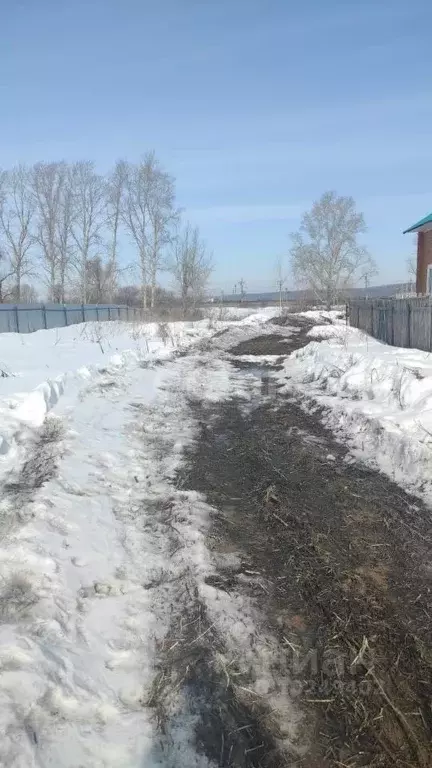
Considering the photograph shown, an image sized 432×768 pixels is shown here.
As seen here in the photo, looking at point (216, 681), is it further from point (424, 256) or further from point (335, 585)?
point (424, 256)

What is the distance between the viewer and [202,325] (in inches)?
1411

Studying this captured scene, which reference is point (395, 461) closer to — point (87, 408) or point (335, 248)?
point (87, 408)

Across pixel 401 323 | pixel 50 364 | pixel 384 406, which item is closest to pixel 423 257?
pixel 401 323

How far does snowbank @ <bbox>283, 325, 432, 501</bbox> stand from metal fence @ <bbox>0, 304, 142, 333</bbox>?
17852 millimetres

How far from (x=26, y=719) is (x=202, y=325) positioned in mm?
34136

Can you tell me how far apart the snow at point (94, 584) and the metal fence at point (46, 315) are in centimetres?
1913

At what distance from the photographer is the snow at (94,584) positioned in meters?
2.23

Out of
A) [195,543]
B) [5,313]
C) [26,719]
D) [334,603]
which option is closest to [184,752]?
[26,719]

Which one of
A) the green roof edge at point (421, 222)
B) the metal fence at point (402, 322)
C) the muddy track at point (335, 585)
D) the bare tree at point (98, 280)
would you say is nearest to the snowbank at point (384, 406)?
the muddy track at point (335, 585)

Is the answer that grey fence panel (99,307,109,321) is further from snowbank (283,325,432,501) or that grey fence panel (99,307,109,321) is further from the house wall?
A: snowbank (283,325,432,501)

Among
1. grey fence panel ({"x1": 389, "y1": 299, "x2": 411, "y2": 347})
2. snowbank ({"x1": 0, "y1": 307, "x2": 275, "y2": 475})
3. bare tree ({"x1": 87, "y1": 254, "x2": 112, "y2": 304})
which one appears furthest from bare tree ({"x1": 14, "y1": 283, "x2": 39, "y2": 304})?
grey fence panel ({"x1": 389, "y1": 299, "x2": 411, "y2": 347})

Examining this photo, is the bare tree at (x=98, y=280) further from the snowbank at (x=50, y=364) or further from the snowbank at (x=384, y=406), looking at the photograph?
the snowbank at (x=384, y=406)

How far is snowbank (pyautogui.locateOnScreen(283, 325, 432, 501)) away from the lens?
5.89 metres

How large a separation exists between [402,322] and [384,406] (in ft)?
29.8
